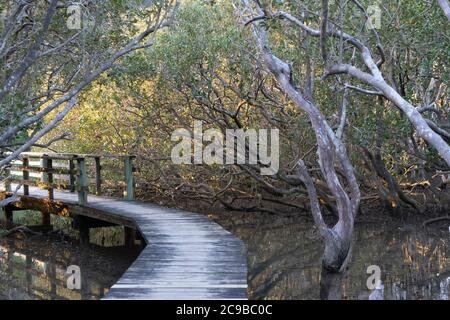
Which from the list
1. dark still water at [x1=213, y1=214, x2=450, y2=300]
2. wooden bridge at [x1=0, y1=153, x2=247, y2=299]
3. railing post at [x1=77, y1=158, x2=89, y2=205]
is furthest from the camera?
railing post at [x1=77, y1=158, x2=89, y2=205]

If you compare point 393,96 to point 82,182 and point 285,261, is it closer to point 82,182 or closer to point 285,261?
point 285,261

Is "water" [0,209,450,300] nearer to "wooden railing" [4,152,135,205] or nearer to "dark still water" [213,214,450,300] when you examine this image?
"dark still water" [213,214,450,300]

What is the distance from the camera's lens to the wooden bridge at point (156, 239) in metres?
6.97

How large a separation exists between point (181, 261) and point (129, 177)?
5.51 meters

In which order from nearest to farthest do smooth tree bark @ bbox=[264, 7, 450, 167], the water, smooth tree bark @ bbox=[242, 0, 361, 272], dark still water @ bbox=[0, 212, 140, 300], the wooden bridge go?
the wooden bridge → smooth tree bark @ bbox=[264, 7, 450, 167] → the water → smooth tree bark @ bbox=[242, 0, 361, 272] → dark still water @ bbox=[0, 212, 140, 300]

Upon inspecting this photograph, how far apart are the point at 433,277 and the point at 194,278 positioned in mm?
3822

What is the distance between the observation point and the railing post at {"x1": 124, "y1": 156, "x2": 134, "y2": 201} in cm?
1331

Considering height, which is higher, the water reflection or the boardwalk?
the boardwalk

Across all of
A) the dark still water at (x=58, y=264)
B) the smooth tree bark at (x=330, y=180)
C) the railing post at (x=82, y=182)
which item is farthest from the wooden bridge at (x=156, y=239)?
the smooth tree bark at (x=330, y=180)

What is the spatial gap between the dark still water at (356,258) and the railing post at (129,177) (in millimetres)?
2120

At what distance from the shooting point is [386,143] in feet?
41.4

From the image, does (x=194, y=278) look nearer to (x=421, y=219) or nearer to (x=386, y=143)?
(x=386, y=143)

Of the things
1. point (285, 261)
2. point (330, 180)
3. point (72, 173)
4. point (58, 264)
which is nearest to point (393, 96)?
point (330, 180)

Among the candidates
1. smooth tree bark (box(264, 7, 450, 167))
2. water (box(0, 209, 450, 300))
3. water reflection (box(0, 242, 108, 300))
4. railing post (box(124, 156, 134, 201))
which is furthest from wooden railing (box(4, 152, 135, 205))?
smooth tree bark (box(264, 7, 450, 167))
